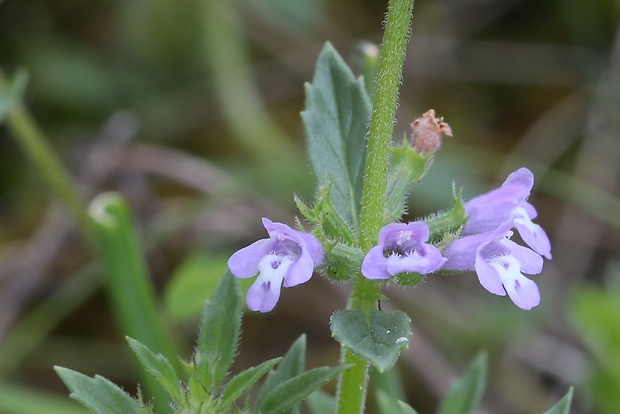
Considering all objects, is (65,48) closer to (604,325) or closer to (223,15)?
(223,15)

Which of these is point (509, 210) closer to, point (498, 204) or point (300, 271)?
point (498, 204)

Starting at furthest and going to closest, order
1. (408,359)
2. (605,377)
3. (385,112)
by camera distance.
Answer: (408,359) → (605,377) → (385,112)

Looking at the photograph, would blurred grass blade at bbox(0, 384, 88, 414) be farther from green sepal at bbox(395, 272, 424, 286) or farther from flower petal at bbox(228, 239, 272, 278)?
green sepal at bbox(395, 272, 424, 286)

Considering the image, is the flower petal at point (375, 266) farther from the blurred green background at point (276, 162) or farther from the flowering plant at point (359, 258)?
the blurred green background at point (276, 162)

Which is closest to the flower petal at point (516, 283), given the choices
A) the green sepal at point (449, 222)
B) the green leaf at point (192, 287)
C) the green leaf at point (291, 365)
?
the green sepal at point (449, 222)

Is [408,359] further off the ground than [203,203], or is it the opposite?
[203,203]

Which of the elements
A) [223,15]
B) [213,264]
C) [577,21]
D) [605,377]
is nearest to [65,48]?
[223,15]
